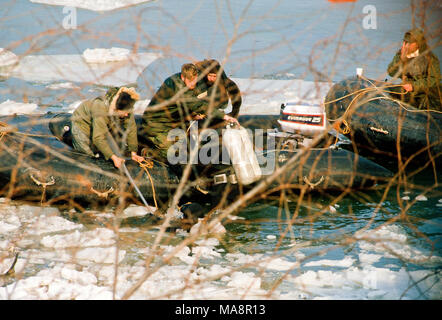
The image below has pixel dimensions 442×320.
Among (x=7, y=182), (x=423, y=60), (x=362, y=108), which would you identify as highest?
(x=423, y=60)

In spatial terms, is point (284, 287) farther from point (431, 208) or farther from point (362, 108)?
point (362, 108)

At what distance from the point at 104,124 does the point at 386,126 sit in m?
3.58

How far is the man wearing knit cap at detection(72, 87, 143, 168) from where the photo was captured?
465 centimetres

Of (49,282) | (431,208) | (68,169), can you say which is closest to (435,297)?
(431,208)

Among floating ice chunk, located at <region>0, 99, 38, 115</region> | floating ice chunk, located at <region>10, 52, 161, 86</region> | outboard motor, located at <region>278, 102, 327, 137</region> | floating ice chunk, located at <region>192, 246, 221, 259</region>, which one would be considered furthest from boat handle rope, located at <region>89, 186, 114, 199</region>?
floating ice chunk, located at <region>10, 52, 161, 86</region>

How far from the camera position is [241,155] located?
4.82 meters

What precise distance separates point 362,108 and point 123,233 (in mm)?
3802

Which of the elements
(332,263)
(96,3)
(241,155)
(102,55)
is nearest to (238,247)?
(332,263)

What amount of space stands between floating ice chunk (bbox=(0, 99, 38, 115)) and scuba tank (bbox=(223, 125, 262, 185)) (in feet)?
13.3

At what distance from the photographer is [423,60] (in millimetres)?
5859

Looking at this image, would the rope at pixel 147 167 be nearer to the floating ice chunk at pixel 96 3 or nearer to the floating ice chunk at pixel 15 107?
the floating ice chunk at pixel 15 107

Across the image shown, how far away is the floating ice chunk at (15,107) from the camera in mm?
7516

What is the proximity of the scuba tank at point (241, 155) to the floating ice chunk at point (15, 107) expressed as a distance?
4067 mm

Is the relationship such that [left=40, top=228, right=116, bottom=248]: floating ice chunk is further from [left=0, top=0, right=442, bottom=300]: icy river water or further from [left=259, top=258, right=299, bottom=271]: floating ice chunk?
[left=259, top=258, right=299, bottom=271]: floating ice chunk
